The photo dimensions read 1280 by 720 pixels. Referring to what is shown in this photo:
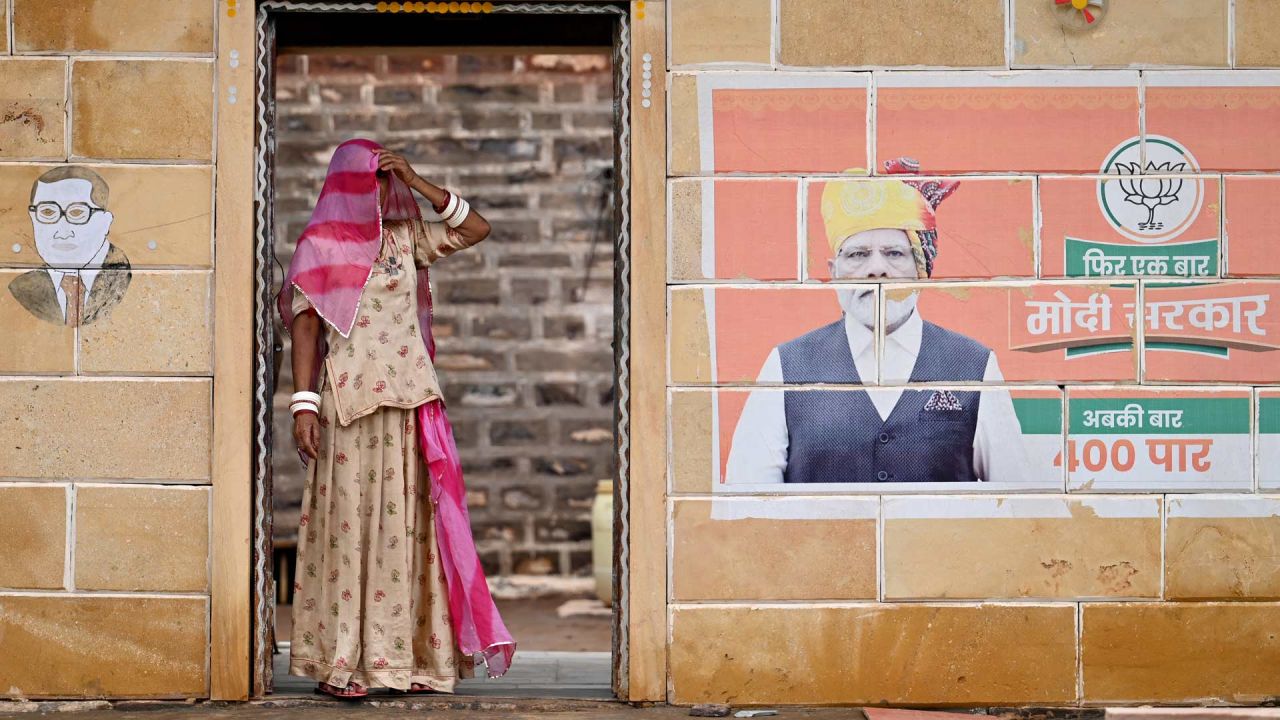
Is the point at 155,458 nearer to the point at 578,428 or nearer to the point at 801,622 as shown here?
the point at 801,622

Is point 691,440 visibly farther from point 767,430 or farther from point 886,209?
point 886,209

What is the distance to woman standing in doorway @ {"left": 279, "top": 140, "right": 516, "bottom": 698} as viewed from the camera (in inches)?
183

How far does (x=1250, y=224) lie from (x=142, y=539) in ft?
12.5

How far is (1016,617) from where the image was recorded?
464 centimetres

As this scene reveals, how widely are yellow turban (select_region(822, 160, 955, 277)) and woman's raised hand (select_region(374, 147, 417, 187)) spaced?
54.7 inches

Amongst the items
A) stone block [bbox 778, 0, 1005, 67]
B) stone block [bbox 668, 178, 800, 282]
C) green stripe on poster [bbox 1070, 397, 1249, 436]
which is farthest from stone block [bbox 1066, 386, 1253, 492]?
stone block [bbox 778, 0, 1005, 67]

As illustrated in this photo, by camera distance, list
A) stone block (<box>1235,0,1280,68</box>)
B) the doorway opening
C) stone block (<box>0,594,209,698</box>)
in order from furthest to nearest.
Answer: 1. the doorway opening
2. stone block (<box>1235,0,1280,68</box>)
3. stone block (<box>0,594,209,698</box>)

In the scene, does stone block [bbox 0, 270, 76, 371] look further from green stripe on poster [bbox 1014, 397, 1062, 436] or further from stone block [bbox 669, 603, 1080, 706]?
green stripe on poster [bbox 1014, 397, 1062, 436]

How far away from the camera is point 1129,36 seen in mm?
4699

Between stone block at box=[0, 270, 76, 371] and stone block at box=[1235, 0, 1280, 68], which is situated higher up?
stone block at box=[1235, 0, 1280, 68]

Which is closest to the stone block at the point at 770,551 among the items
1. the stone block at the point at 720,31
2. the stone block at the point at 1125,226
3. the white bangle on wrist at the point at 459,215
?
the stone block at the point at 1125,226

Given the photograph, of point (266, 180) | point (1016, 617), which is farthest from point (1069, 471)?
point (266, 180)

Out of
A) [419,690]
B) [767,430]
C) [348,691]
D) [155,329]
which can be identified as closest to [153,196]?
[155,329]

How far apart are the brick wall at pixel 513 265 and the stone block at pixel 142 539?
134 inches
